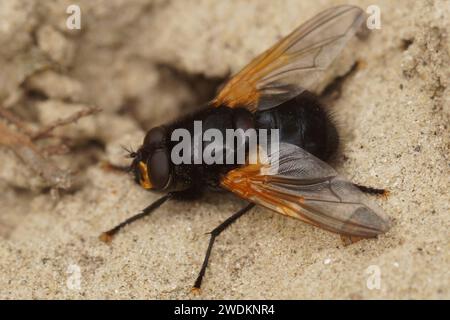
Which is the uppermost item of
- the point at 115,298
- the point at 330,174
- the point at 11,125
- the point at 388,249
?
the point at 11,125

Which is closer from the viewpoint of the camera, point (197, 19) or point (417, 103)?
point (417, 103)

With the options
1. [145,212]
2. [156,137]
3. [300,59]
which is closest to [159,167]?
[156,137]

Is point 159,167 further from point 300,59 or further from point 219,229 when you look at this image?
point 300,59

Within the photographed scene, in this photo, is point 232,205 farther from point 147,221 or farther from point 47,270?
point 47,270

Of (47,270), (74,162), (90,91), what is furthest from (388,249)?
(90,91)

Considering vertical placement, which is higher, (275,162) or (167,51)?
(167,51)

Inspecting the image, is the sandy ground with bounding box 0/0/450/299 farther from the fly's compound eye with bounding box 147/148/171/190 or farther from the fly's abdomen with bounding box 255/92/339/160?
the fly's compound eye with bounding box 147/148/171/190
